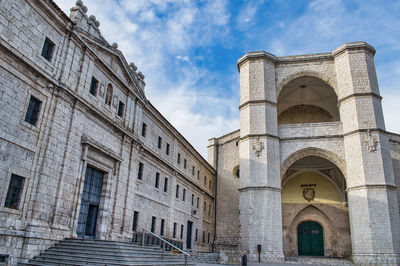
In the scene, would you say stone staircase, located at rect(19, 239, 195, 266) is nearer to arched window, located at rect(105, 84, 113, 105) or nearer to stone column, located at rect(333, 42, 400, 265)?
arched window, located at rect(105, 84, 113, 105)

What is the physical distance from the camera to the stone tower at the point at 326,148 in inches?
798

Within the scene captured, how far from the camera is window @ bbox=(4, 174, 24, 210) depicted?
1007 centimetres

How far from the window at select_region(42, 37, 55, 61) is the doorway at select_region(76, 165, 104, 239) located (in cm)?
484

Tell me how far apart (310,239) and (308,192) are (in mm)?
4024

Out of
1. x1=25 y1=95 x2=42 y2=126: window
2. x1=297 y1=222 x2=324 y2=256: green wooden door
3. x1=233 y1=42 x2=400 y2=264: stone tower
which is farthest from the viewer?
x1=297 y1=222 x2=324 y2=256: green wooden door

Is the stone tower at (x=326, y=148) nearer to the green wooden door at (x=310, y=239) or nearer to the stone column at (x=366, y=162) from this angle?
the stone column at (x=366, y=162)

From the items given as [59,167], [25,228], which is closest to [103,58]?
[59,167]

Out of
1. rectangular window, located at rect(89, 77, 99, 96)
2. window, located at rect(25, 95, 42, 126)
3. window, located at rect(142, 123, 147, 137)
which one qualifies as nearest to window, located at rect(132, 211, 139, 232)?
window, located at rect(142, 123, 147, 137)

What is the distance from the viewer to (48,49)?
40.1ft

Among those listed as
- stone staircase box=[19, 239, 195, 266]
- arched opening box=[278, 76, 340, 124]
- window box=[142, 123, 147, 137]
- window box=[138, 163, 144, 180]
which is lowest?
stone staircase box=[19, 239, 195, 266]

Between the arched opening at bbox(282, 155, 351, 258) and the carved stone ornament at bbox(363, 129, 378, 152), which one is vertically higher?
the carved stone ornament at bbox(363, 129, 378, 152)

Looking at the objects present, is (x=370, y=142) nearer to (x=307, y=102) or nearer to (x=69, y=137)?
(x=307, y=102)

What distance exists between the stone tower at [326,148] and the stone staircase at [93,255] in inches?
443

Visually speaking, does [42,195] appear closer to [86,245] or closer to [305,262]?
[86,245]
